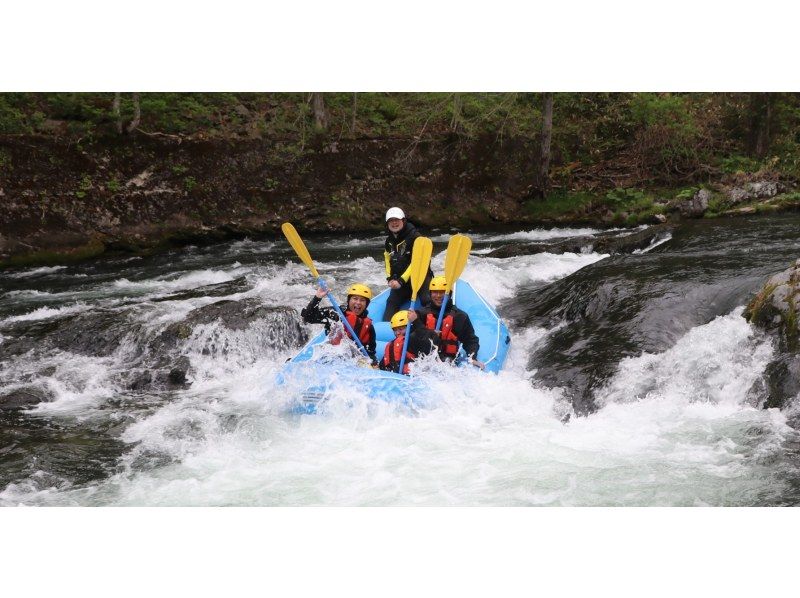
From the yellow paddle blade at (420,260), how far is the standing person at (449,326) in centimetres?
20

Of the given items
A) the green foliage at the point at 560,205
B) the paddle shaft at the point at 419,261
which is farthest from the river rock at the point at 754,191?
the paddle shaft at the point at 419,261

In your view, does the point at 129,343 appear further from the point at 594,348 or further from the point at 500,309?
the point at 594,348

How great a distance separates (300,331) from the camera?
24.1ft

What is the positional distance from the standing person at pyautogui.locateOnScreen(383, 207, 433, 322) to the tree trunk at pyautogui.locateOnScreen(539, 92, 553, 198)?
8103mm

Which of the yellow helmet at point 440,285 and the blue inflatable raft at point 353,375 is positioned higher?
the yellow helmet at point 440,285

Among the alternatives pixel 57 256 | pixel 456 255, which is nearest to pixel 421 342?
pixel 456 255

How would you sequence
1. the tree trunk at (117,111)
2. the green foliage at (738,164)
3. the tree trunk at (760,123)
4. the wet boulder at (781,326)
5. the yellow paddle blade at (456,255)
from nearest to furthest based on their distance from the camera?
the wet boulder at (781,326)
the yellow paddle blade at (456,255)
the tree trunk at (117,111)
the green foliage at (738,164)
the tree trunk at (760,123)

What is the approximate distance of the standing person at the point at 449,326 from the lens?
18.7 feet

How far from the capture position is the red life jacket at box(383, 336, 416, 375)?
18.4ft

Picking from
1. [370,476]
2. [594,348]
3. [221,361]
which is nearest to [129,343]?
[221,361]

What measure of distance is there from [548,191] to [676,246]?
5.93m

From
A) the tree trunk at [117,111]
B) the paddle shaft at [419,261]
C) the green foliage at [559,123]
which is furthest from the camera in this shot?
the green foliage at [559,123]

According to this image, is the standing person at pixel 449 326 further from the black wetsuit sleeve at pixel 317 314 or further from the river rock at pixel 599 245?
the river rock at pixel 599 245

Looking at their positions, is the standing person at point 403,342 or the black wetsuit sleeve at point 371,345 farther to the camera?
the black wetsuit sleeve at point 371,345
